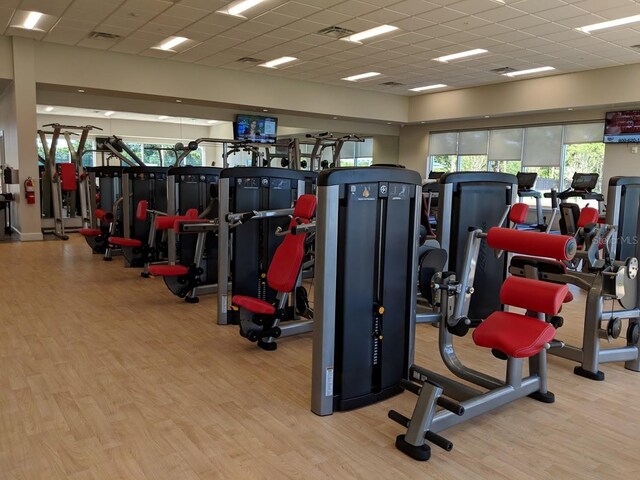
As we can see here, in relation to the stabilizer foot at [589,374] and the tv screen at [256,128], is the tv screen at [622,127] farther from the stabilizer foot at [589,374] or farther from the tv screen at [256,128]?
the stabilizer foot at [589,374]

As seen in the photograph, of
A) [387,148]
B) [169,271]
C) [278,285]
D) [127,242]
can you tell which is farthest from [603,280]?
[387,148]

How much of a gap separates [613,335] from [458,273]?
4.29ft

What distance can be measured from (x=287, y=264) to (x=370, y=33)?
597 centimetres

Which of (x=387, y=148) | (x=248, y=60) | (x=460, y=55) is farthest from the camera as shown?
(x=387, y=148)

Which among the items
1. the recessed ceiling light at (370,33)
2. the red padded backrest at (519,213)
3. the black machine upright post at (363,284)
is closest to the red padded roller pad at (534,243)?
the black machine upright post at (363,284)

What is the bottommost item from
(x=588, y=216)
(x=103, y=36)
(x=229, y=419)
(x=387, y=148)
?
(x=229, y=419)

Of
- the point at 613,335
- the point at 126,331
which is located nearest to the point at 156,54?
the point at 126,331

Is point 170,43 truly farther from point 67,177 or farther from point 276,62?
point 67,177

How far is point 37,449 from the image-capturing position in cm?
228

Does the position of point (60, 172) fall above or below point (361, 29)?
below

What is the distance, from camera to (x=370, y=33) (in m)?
8.23

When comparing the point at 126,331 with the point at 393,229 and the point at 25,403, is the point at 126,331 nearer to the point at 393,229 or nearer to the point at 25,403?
the point at 25,403

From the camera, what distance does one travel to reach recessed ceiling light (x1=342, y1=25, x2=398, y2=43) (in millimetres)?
7896

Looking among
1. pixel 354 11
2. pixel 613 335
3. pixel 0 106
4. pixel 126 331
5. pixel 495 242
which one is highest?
pixel 354 11
